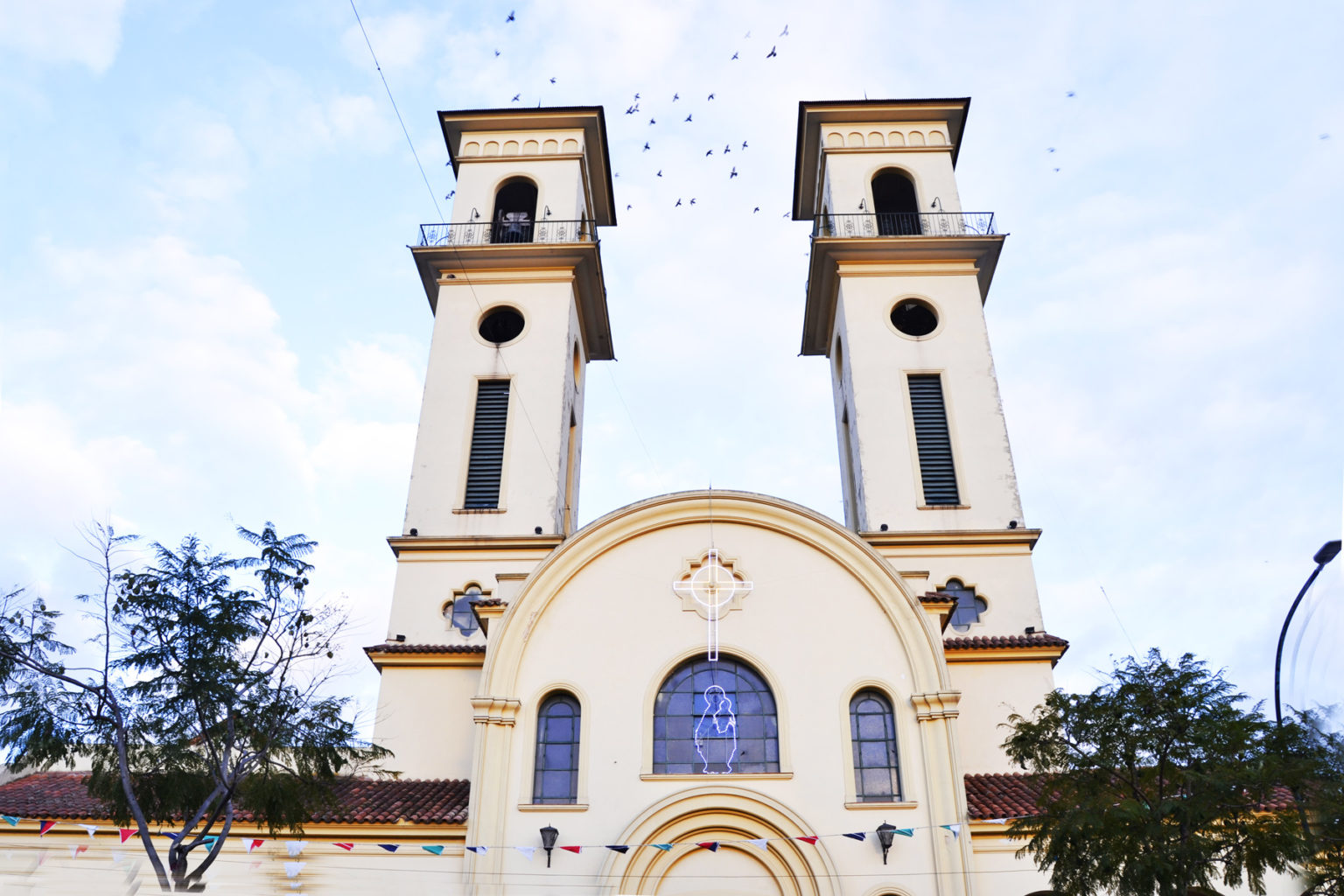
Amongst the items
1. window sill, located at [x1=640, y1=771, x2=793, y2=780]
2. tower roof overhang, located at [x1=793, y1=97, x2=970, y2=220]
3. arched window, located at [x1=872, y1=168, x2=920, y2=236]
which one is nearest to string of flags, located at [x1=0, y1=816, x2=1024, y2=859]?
window sill, located at [x1=640, y1=771, x2=793, y2=780]

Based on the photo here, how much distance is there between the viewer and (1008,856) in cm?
1661

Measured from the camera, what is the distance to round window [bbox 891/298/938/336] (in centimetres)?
2678

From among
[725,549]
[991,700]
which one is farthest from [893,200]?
[991,700]

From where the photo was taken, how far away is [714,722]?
17797 mm

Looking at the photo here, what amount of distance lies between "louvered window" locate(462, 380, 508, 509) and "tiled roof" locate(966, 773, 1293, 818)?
12.4 metres

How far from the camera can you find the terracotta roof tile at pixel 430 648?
848 inches

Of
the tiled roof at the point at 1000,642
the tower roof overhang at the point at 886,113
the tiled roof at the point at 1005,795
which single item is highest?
the tower roof overhang at the point at 886,113

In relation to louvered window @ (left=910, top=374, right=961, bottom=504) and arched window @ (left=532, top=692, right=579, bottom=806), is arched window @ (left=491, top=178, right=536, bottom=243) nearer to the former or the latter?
louvered window @ (left=910, top=374, right=961, bottom=504)

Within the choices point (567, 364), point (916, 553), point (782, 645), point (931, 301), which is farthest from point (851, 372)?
point (782, 645)

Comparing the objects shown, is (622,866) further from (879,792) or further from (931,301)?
(931,301)

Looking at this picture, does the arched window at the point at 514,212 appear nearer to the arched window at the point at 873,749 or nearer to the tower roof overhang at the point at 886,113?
the tower roof overhang at the point at 886,113

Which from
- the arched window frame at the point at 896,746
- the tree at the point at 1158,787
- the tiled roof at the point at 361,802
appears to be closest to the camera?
the tree at the point at 1158,787

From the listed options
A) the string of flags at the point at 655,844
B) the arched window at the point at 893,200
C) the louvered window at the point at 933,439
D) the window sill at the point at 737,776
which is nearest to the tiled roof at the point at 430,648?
the string of flags at the point at 655,844

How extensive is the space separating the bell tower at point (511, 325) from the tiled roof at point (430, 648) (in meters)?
2.83
